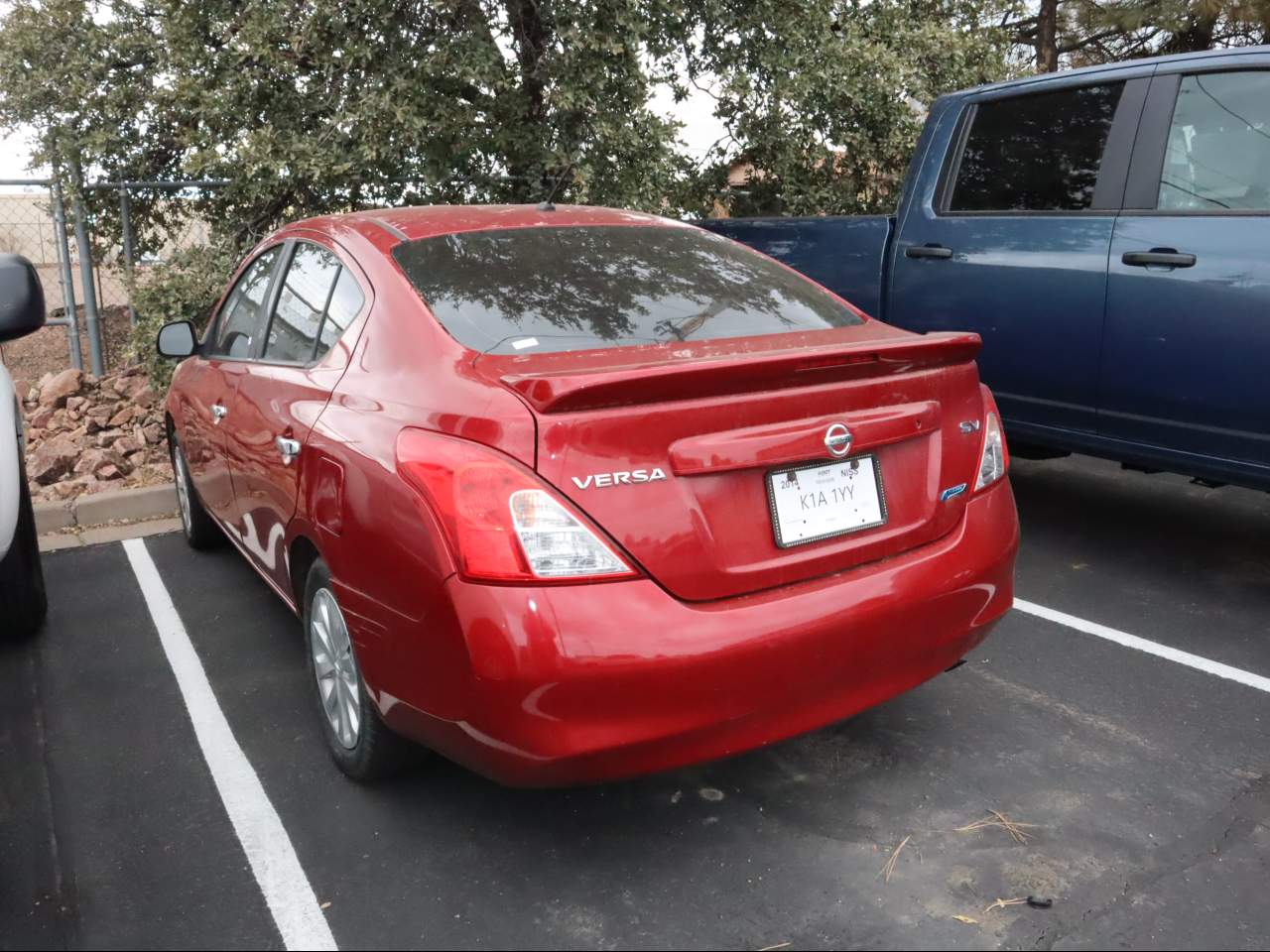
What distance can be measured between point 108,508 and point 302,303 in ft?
9.83

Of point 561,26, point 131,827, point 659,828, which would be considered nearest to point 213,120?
point 561,26

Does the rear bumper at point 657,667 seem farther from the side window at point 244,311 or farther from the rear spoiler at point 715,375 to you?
the side window at point 244,311

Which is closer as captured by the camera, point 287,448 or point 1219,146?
point 287,448

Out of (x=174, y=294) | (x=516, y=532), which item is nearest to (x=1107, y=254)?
(x=516, y=532)

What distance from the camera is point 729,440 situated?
94.2 inches

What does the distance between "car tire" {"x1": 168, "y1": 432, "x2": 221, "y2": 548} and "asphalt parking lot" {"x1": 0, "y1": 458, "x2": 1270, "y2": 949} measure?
1084 mm

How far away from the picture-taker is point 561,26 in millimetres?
6398

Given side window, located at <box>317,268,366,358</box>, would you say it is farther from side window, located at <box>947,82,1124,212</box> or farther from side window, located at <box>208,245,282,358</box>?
side window, located at <box>947,82,1124,212</box>

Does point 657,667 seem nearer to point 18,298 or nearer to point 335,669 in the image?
point 335,669

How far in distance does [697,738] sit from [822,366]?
88 centimetres

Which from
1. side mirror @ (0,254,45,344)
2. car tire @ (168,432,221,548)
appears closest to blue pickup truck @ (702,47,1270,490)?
car tire @ (168,432,221,548)

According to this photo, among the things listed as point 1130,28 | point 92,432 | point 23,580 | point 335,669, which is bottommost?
point 92,432

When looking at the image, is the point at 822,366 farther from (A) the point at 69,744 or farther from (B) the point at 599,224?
(A) the point at 69,744

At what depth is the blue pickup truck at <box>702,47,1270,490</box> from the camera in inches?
154
